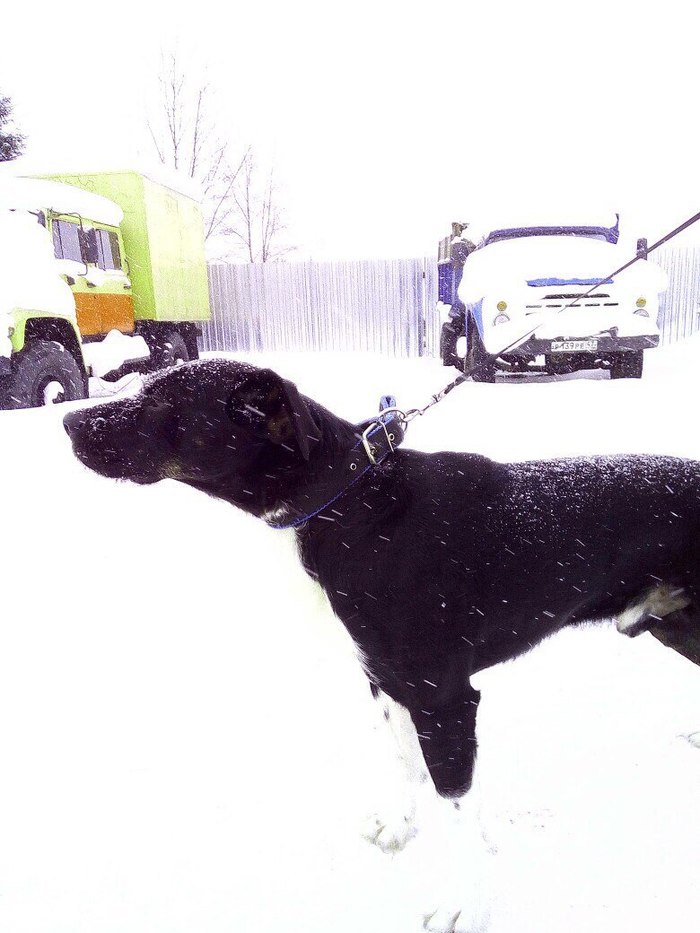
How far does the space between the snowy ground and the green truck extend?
4.17 metres

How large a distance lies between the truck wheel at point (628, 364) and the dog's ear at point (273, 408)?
754 cm

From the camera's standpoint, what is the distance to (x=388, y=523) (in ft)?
6.02

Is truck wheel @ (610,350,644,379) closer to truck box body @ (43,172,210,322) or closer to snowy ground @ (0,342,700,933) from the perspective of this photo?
snowy ground @ (0,342,700,933)

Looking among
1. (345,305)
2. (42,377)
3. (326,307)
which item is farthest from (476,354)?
(326,307)

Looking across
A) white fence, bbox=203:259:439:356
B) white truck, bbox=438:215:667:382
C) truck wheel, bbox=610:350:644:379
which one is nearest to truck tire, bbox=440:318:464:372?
white truck, bbox=438:215:667:382

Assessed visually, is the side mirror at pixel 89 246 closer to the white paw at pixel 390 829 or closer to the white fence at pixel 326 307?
the white fence at pixel 326 307

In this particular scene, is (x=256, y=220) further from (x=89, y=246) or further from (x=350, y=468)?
(x=350, y=468)

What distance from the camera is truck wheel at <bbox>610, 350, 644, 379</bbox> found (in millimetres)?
8359

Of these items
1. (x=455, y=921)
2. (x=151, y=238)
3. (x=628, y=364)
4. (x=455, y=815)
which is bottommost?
(x=455, y=921)

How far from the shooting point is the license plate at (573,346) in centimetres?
754


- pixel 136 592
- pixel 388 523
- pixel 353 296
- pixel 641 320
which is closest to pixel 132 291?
pixel 353 296

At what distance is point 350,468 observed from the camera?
1836mm

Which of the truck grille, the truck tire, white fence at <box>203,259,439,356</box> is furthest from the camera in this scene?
white fence at <box>203,259,439,356</box>

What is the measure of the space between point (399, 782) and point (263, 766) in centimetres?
49
